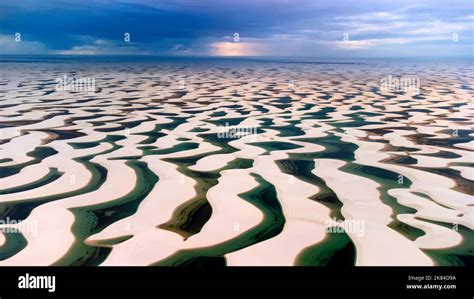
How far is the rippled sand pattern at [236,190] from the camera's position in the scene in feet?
10.1

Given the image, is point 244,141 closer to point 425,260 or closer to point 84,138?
point 84,138

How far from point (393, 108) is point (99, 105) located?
235 inches

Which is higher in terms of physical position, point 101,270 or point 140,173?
point 140,173

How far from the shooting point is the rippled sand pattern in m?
3.09

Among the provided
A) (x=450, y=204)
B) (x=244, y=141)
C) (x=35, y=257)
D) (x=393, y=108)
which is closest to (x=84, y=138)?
(x=244, y=141)

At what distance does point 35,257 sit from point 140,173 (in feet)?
5.86

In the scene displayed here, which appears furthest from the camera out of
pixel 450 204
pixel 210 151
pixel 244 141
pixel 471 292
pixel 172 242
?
pixel 244 141

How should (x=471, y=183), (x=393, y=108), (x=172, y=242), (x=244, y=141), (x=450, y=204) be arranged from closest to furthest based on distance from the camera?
1. (x=172, y=242)
2. (x=450, y=204)
3. (x=471, y=183)
4. (x=244, y=141)
5. (x=393, y=108)

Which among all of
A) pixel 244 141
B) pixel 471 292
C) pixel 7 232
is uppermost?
pixel 244 141

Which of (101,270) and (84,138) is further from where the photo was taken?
(84,138)

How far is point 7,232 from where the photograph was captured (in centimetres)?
332

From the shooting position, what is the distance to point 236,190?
13.8 feet

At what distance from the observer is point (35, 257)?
2.96 metres

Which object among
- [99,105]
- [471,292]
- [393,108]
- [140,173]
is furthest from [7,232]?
[393,108]
